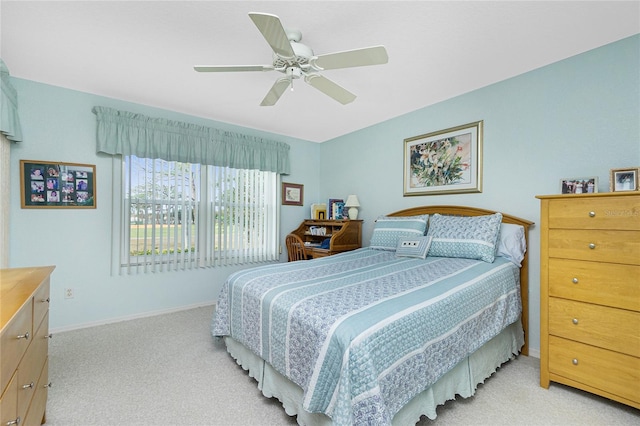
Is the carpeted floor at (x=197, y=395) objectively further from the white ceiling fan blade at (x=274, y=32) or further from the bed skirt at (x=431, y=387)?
the white ceiling fan blade at (x=274, y=32)

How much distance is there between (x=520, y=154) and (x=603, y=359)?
63.9 inches

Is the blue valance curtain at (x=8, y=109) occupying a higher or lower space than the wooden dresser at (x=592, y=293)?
higher

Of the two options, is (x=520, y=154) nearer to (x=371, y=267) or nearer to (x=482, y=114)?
(x=482, y=114)

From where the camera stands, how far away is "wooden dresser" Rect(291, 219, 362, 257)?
367 centimetres

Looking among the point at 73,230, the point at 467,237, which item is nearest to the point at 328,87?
the point at 467,237

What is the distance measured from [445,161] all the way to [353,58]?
1.81m

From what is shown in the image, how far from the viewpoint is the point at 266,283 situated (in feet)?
6.23

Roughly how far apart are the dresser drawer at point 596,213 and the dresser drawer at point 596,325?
486 mm

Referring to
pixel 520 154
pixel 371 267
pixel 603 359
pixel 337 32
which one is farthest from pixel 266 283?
pixel 520 154

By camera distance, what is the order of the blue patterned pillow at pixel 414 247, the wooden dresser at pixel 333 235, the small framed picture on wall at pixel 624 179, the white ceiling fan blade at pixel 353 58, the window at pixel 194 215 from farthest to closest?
1. the wooden dresser at pixel 333 235
2. the window at pixel 194 215
3. the blue patterned pillow at pixel 414 247
4. the small framed picture on wall at pixel 624 179
5. the white ceiling fan blade at pixel 353 58

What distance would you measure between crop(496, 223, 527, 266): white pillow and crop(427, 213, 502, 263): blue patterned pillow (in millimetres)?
139

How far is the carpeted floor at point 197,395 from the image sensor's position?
1596mm

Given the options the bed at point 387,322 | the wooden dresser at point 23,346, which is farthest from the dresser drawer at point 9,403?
the bed at point 387,322

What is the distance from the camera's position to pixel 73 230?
2869 millimetres
